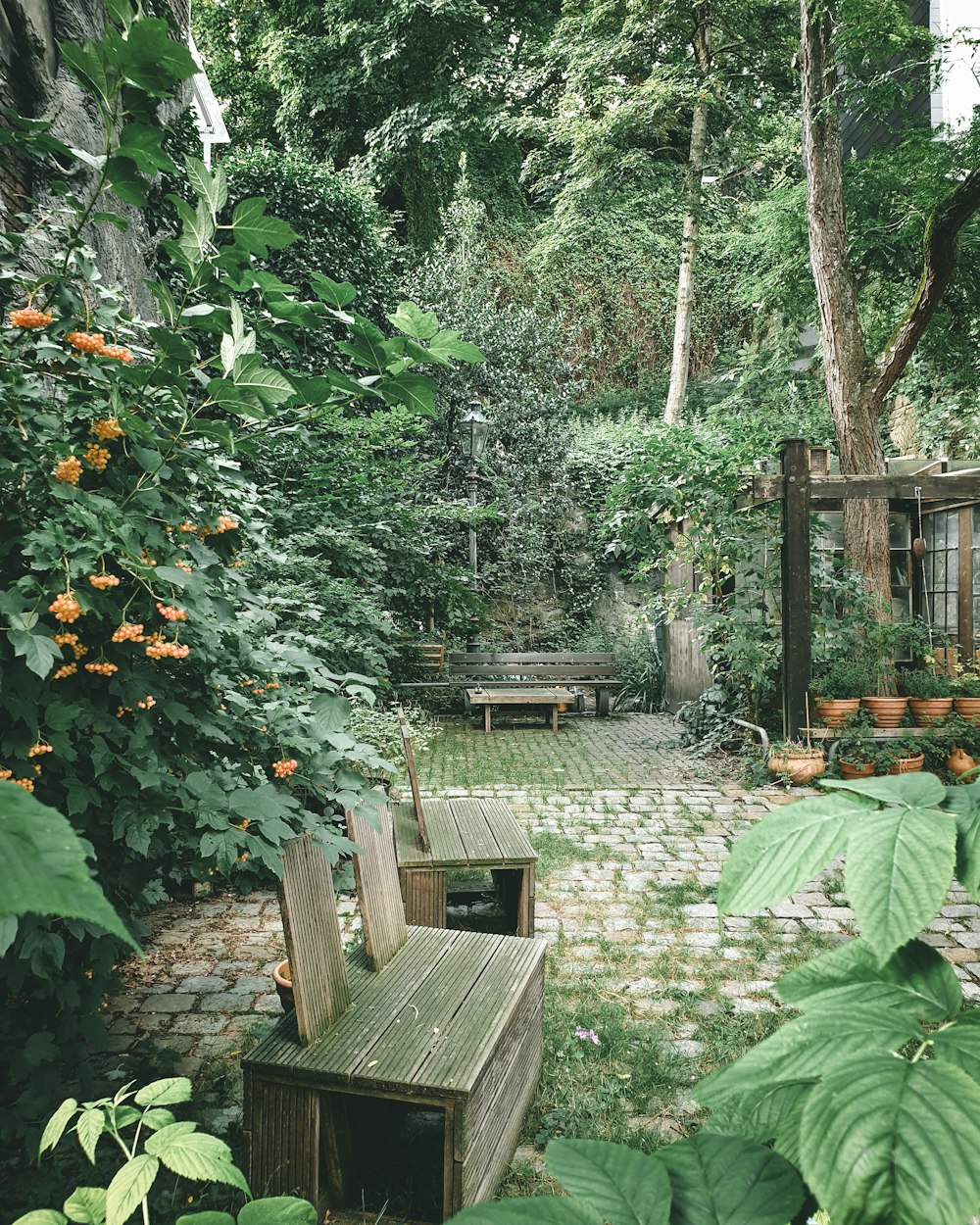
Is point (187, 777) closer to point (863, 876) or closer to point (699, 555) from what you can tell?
point (863, 876)

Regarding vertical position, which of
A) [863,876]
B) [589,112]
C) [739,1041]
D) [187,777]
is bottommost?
[739,1041]

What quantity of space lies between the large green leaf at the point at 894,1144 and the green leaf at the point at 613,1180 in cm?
14

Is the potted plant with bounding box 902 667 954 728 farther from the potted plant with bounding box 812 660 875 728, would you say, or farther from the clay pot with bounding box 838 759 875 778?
the clay pot with bounding box 838 759 875 778

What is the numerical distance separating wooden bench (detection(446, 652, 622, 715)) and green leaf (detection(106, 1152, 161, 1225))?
9.64 m

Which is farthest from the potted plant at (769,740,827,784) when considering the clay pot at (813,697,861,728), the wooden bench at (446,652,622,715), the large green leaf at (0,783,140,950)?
the large green leaf at (0,783,140,950)

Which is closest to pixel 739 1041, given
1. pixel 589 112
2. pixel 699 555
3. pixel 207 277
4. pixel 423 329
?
pixel 423 329

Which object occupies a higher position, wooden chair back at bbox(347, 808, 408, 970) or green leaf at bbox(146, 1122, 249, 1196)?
green leaf at bbox(146, 1122, 249, 1196)

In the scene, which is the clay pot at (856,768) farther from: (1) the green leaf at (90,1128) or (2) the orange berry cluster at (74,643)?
(1) the green leaf at (90,1128)

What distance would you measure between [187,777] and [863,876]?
161 centimetres

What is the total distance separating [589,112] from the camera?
48.1ft

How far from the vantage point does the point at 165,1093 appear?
1.26 meters

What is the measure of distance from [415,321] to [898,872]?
51.7 inches

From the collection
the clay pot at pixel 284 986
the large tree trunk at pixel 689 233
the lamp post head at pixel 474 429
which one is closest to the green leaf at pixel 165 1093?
the clay pot at pixel 284 986

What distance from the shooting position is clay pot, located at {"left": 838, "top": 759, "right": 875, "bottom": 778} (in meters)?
6.59
